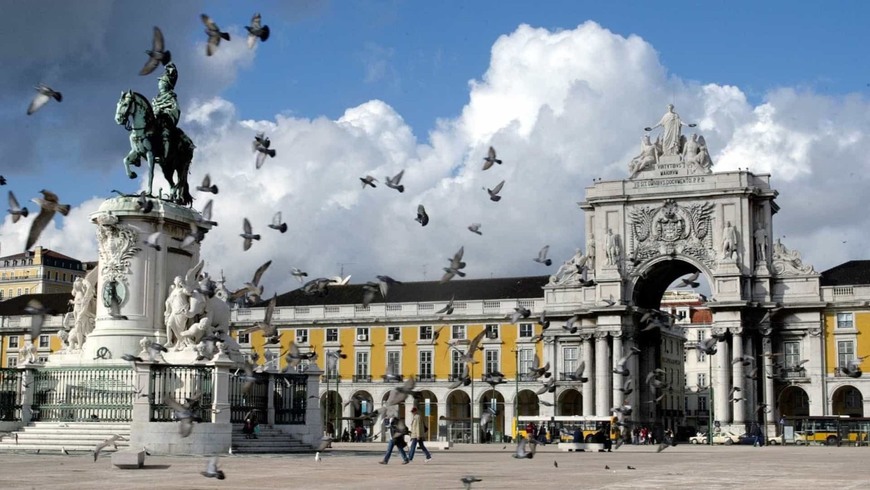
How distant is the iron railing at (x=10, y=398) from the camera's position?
118ft

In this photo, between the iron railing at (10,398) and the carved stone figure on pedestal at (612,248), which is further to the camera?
the carved stone figure on pedestal at (612,248)

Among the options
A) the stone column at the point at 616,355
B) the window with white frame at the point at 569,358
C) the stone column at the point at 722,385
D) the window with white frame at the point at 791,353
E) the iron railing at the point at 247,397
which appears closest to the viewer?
the iron railing at the point at 247,397

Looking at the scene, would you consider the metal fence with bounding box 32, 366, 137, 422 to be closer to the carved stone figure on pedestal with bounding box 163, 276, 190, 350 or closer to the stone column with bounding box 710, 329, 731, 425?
the carved stone figure on pedestal with bounding box 163, 276, 190, 350

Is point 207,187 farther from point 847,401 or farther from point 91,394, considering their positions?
point 847,401

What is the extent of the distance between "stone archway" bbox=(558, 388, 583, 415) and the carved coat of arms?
1241cm

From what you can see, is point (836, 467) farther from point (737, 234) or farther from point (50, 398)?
point (737, 234)

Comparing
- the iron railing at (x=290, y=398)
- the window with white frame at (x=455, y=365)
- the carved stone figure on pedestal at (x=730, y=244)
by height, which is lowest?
the iron railing at (x=290, y=398)

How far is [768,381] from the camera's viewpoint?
288ft

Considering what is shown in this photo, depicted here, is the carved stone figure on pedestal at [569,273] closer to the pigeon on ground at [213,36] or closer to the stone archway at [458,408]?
the stone archway at [458,408]

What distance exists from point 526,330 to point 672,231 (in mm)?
14186

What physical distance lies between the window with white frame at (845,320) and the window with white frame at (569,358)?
1939 cm

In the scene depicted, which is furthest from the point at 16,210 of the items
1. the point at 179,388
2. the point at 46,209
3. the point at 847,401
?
the point at 847,401

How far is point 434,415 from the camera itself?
328 feet

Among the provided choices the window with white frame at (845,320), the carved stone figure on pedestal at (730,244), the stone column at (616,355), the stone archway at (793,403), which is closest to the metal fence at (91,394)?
the stone column at (616,355)
